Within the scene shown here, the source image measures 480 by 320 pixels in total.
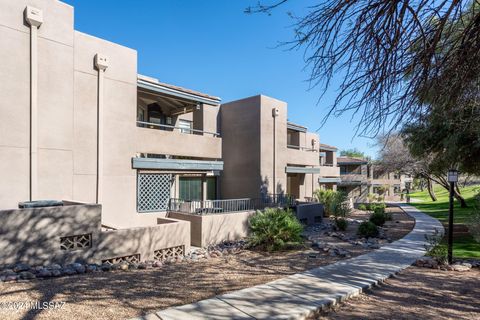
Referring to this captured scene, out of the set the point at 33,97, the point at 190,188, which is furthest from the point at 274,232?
the point at 33,97

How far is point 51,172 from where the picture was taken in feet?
33.7

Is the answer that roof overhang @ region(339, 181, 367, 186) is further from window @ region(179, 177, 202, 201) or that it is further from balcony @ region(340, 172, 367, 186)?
window @ region(179, 177, 202, 201)

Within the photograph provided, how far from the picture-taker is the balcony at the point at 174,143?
43.9ft

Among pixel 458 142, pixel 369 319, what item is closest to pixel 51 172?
pixel 369 319

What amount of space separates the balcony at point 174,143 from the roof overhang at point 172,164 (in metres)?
0.45

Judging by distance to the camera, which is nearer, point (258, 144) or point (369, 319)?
point (369, 319)

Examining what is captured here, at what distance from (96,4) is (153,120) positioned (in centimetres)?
718

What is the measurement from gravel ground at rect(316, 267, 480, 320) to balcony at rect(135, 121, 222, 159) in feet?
32.0

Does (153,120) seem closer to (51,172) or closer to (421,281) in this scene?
(51,172)

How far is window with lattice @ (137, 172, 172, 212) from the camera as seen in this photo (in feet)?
45.3

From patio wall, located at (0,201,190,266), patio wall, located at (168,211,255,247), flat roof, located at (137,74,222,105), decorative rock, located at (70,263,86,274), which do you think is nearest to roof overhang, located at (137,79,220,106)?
flat roof, located at (137,74,222,105)

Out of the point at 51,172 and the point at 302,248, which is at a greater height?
the point at 51,172

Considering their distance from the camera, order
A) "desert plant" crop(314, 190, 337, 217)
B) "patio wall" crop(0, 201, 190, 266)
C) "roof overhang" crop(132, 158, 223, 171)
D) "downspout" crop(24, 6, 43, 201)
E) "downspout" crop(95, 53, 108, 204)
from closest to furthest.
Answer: "patio wall" crop(0, 201, 190, 266)
"downspout" crop(24, 6, 43, 201)
"downspout" crop(95, 53, 108, 204)
"roof overhang" crop(132, 158, 223, 171)
"desert plant" crop(314, 190, 337, 217)

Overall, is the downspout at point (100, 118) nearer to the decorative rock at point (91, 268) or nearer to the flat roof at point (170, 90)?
the flat roof at point (170, 90)
